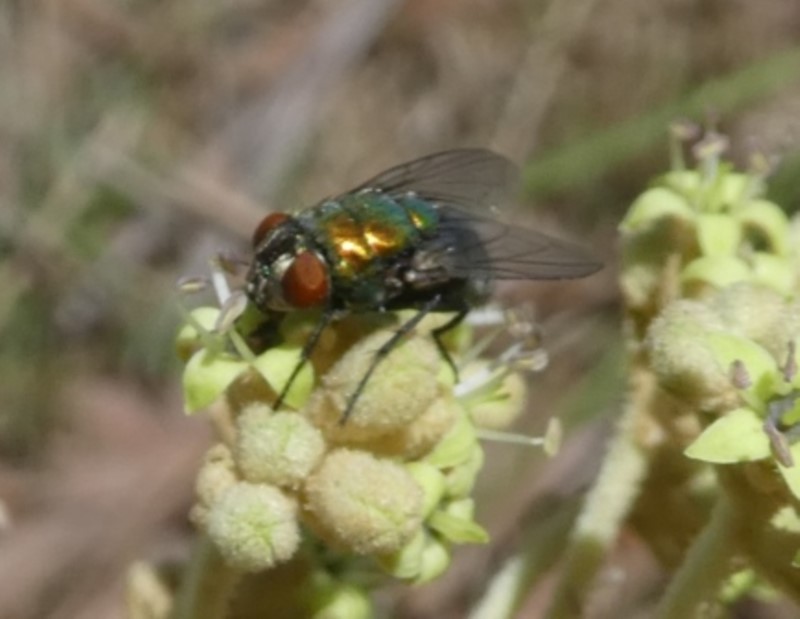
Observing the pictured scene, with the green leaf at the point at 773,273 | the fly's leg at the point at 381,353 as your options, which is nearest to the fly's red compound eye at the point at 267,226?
the fly's leg at the point at 381,353

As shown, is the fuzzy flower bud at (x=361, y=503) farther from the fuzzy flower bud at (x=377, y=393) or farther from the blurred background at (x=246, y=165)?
the blurred background at (x=246, y=165)

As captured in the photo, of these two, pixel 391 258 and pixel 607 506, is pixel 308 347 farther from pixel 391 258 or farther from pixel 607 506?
pixel 607 506

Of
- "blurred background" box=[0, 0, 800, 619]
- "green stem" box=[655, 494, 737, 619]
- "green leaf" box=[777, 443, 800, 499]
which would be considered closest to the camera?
"green leaf" box=[777, 443, 800, 499]

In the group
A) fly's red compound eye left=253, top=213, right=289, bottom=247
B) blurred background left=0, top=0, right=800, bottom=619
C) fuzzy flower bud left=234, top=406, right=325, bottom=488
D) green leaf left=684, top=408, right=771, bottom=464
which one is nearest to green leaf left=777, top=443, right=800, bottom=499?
green leaf left=684, top=408, right=771, bottom=464

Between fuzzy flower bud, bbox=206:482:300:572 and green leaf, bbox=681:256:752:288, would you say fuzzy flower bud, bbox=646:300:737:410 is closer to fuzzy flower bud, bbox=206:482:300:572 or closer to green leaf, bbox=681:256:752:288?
green leaf, bbox=681:256:752:288

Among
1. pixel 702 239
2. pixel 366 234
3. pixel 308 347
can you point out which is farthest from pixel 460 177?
pixel 308 347

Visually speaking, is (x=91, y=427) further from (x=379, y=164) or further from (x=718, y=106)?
(x=718, y=106)
